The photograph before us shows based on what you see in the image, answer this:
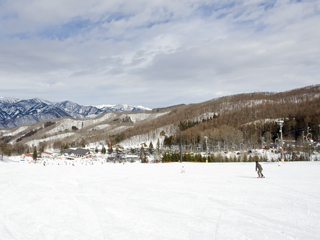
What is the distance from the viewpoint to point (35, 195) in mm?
13070

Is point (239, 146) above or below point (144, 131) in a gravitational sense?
below

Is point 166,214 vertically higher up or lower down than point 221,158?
higher up

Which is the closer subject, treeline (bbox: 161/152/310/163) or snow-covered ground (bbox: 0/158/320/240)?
snow-covered ground (bbox: 0/158/320/240)

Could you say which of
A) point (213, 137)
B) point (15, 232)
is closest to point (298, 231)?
point (15, 232)

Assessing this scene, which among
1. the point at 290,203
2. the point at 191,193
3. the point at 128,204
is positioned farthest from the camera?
the point at 191,193

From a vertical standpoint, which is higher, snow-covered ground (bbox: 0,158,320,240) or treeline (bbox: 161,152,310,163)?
snow-covered ground (bbox: 0,158,320,240)

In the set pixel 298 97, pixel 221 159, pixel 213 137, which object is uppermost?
pixel 298 97

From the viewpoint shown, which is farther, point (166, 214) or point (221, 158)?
point (221, 158)

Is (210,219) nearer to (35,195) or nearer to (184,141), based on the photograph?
(35,195)

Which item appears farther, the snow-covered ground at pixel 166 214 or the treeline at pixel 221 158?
the treeline at pixel 221 158

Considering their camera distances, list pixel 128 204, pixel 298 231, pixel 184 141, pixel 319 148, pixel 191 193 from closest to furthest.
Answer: pixel 298 231, pixel 128 204, pixel 191 193, pixel 319 148, pixel 184 141

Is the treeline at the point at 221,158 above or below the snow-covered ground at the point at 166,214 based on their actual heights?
below

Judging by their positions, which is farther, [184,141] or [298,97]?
[298,97]

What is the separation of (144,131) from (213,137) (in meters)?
104
